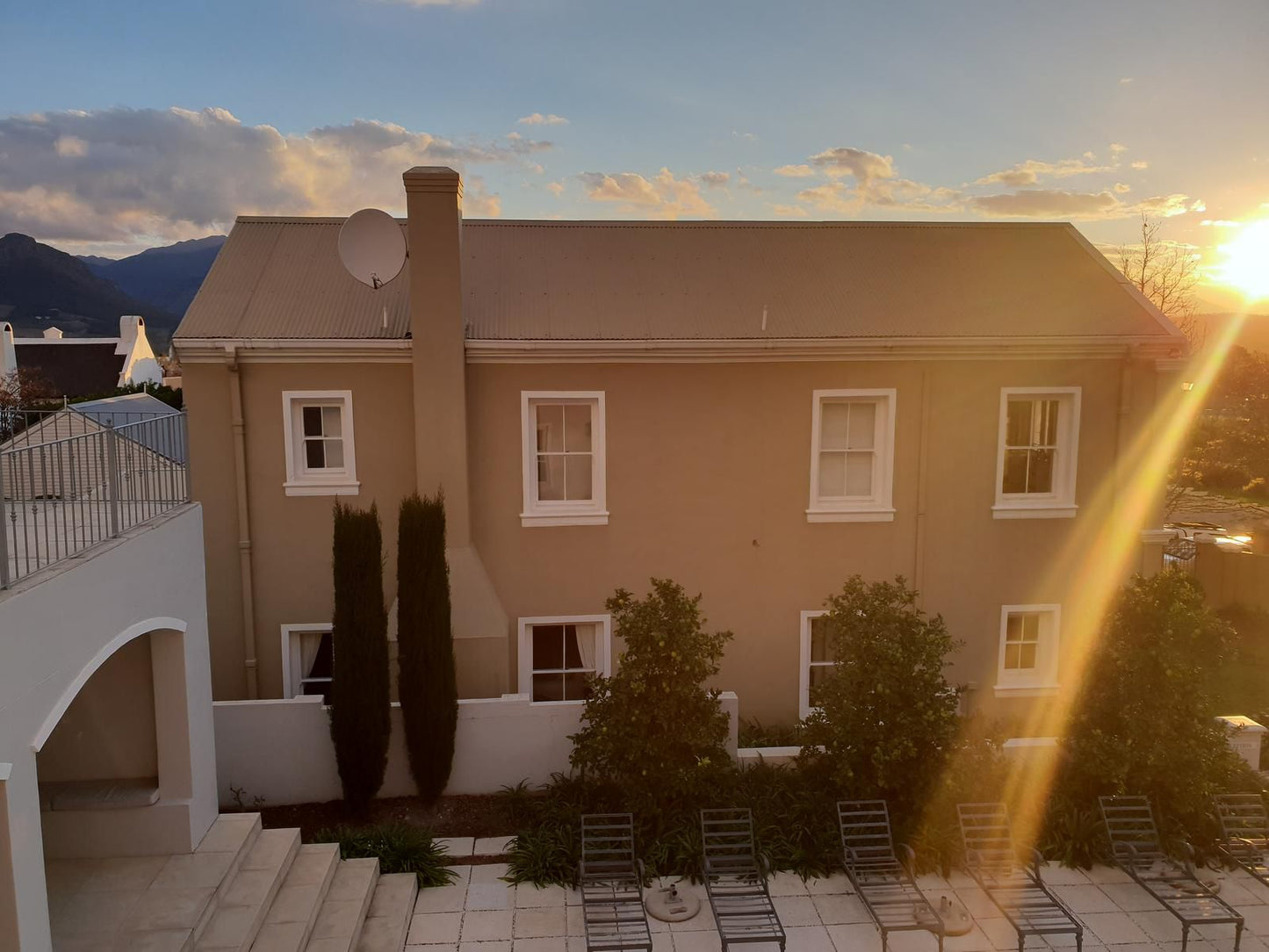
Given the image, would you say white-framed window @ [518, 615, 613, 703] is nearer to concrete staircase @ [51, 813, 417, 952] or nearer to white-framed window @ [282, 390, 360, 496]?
white-framed window @ [282, 390, 360, 496]

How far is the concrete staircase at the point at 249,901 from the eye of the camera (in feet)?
25.5

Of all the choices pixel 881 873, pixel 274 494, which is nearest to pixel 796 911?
pixel 881 873

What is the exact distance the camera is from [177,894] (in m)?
8.27

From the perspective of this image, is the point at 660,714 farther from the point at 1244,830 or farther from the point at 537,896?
the point at 1244,830

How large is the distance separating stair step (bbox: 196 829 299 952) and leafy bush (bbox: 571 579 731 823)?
12.0ft

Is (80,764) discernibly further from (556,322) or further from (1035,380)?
(1035,380)

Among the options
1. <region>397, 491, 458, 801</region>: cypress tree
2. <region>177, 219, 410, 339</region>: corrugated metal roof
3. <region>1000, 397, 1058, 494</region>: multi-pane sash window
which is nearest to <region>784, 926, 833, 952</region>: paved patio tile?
<region>397, 491, 458, 801</region>: cypress tree

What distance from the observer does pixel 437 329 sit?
1252 centimetres

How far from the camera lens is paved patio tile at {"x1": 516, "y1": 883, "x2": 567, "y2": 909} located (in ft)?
31.8

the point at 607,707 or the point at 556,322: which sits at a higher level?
the point at 556,322

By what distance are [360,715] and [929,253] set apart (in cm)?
1301

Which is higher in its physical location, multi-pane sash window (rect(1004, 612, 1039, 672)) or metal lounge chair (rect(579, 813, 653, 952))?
multi-pane sash window (rect(1004, 612, 1039, 672))

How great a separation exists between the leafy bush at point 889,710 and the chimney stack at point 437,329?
20.8ft

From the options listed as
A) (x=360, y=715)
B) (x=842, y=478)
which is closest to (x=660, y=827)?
(x=360, y=715)
